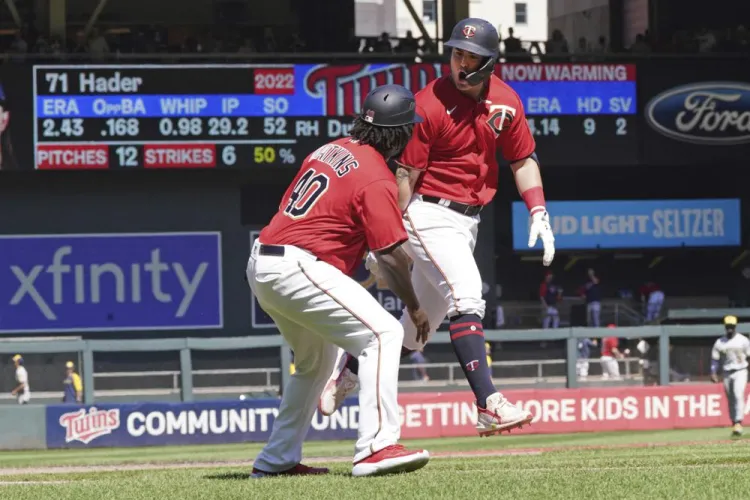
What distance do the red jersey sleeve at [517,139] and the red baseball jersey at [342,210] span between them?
120cm

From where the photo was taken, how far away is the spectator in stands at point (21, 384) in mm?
18859

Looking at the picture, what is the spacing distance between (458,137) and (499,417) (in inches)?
60.7

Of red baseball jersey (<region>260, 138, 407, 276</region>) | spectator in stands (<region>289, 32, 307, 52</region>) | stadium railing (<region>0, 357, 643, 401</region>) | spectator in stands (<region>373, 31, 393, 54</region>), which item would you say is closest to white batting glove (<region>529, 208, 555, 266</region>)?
red baseball jersey (<region>260, 138, 407, 276</region>)

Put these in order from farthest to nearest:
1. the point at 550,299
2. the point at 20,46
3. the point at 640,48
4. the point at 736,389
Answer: the point at 550,299 → the point at 640,48 → the point at 20,46 → the point at 736,389

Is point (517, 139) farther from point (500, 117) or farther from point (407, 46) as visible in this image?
point (407, 46)

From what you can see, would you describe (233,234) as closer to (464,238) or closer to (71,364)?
(71,364)

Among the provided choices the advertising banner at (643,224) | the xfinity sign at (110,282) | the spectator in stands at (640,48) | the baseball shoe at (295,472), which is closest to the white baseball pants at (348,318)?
the baseball shoe at (295,472)

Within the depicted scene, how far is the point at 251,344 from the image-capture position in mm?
20094

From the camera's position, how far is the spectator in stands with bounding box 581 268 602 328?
24844 mm

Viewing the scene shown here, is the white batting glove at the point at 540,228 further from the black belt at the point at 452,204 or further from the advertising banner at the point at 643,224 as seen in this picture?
the advertising banner at the point at 643,224

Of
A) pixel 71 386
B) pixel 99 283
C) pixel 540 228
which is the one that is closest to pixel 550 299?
pixel 99 283

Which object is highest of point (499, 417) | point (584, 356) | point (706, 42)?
point (706, 42)

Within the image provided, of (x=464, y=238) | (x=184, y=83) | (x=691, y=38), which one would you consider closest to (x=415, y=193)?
(x=464, y=238)

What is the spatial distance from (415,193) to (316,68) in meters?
15.5
